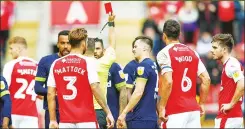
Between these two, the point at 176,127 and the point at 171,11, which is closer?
the point at 176,127

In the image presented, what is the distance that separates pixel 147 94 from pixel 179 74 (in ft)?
3.41

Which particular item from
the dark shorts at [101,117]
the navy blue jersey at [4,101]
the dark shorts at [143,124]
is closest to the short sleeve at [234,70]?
the dark shorts at [143,124]

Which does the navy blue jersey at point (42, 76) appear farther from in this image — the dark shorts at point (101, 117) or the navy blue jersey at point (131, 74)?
the navy blue jersey at point (131, 74)

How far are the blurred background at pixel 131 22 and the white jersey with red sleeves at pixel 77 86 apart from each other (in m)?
12.9

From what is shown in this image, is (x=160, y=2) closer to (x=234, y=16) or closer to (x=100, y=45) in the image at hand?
(x=234, y=16)

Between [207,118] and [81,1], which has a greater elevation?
[81,1]

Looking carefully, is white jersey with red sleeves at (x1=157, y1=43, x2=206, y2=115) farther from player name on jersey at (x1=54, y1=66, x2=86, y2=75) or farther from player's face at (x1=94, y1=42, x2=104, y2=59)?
player's face at (x1=94, y1=42, x2=104, y2=59)

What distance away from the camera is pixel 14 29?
89.3 ft

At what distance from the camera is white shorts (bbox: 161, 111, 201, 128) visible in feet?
41.5

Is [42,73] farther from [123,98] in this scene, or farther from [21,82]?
[21,82]

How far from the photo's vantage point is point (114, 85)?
568 inches

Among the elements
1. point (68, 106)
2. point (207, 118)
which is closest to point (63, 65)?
point (68, 106)

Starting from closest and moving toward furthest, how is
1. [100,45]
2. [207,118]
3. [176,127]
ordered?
[176,127] < [100,45] < [207,118]

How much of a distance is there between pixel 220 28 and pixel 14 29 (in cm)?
650
